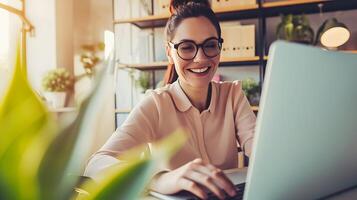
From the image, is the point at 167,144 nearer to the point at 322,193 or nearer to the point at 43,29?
the point at 322,193

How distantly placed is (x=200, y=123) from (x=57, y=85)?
212 cm

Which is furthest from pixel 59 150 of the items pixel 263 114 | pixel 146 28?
pixel 146 28

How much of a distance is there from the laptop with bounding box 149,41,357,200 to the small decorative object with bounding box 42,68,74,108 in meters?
2.70

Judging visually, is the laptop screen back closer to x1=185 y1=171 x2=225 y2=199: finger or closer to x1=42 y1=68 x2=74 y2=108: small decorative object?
x1=185 y1=171 x2=225 y2=199: finger

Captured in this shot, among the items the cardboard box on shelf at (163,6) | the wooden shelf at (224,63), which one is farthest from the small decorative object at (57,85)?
the cardboard box on shelf at (163,6)

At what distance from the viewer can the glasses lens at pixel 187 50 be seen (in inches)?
47.0

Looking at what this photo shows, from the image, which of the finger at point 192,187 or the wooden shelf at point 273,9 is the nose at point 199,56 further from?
the wooden shelf at point 273,9

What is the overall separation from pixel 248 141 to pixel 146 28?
2182mm

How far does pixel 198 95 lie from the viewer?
4.21ft

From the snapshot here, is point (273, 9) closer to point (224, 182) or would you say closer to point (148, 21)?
point (148, 21)

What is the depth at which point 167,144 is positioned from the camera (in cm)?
21

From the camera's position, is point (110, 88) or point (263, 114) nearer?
point (110, 88)

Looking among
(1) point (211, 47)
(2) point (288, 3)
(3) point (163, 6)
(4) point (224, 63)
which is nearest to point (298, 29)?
(2) point (288, 3)

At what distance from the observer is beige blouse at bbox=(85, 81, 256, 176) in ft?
3.84
